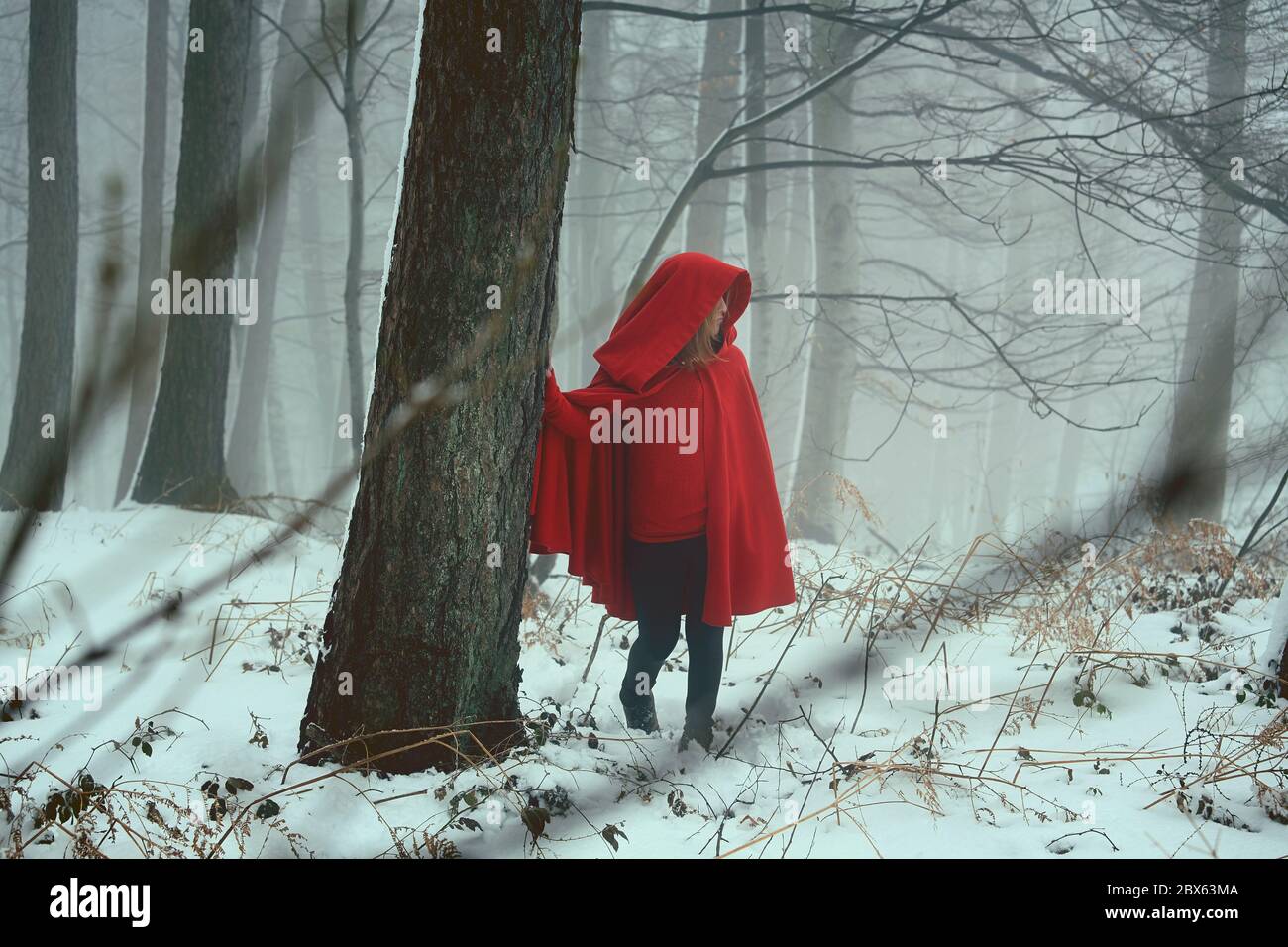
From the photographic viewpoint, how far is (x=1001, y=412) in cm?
2188

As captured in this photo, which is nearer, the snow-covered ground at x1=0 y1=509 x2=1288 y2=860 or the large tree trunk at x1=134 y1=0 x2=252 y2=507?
the snow-covered ground at x1=0 y1=509 x2=1288 y2=860

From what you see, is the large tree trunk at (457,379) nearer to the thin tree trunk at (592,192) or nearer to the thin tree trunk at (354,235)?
the thin tree trunk at (354,235)

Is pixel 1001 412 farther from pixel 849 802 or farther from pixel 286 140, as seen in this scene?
pixel 286 140

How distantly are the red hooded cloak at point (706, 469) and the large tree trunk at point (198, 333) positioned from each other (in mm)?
3846

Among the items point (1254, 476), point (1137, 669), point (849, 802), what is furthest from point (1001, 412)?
point (849, 802)

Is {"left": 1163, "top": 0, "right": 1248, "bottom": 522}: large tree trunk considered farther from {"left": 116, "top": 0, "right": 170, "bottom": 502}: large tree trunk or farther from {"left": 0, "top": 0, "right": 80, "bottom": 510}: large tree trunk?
{"left": 116, "top": 0, "right": 170, "bottom": 502}: large tree trunk

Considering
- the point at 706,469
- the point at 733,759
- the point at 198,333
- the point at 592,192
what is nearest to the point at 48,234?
the point at 198,333

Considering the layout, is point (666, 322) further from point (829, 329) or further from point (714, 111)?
point (714, 111)

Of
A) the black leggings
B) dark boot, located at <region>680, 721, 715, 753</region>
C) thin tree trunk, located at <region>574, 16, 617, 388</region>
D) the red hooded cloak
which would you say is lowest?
dark boot, located at <region>680, 721, 715, 753</region>

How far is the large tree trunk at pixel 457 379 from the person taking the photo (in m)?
2.87

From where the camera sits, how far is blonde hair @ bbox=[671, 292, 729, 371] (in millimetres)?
3572

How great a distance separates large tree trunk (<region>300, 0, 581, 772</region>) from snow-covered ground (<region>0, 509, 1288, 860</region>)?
282 millimetres

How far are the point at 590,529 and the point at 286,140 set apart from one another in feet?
10.5

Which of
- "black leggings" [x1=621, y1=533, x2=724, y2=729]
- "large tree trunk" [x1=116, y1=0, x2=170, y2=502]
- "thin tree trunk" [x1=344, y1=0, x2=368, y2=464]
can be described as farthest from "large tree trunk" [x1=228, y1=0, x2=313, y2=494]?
"black leggings" [x1=621, y1=533, x2=724, y2=729]
